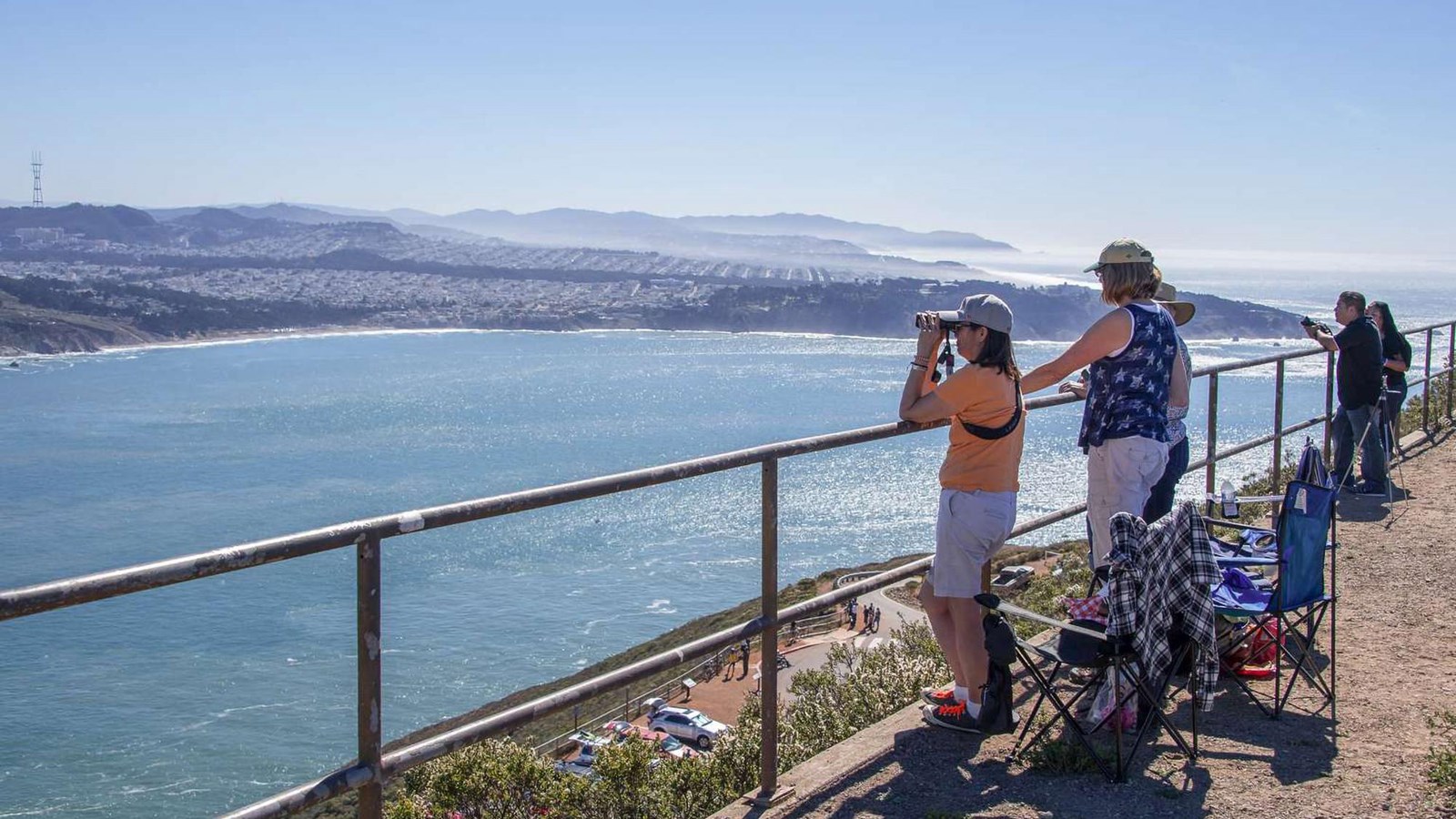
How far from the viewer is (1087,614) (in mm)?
3840

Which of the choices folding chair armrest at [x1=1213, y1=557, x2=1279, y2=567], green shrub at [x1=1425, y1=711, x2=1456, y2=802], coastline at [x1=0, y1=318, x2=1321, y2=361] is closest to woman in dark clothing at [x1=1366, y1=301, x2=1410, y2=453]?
folding chair armrest at [x1=1213, y1=557, x2=1279, y2=567]

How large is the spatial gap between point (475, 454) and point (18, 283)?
14643 cm

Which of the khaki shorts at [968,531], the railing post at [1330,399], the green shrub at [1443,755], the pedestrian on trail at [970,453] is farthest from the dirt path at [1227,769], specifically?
the railing post at [1330,399]

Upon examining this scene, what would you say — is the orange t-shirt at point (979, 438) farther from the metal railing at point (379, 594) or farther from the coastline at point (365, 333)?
the coastline at point (365, 333)

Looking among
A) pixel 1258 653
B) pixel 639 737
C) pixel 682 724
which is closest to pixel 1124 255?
pixel 1258 653

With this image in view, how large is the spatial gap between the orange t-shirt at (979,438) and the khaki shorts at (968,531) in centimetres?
4

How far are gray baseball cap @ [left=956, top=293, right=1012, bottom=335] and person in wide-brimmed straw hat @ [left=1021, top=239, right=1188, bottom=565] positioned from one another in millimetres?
476

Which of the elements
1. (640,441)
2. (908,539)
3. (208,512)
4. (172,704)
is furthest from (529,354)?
(172,704)

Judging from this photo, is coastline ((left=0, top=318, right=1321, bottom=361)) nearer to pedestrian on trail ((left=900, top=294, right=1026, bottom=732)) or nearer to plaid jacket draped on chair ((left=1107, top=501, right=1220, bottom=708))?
pedestrian on trail ((left=900, top=294, right=1026, bottom=732))

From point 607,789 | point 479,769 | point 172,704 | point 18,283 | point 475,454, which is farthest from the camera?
point 18,283

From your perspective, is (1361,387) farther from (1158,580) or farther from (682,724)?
(682,724)

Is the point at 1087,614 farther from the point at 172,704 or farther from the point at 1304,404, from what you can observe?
the point at 1304,404

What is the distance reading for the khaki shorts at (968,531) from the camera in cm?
385

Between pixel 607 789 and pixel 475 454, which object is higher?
pixel 607 789
